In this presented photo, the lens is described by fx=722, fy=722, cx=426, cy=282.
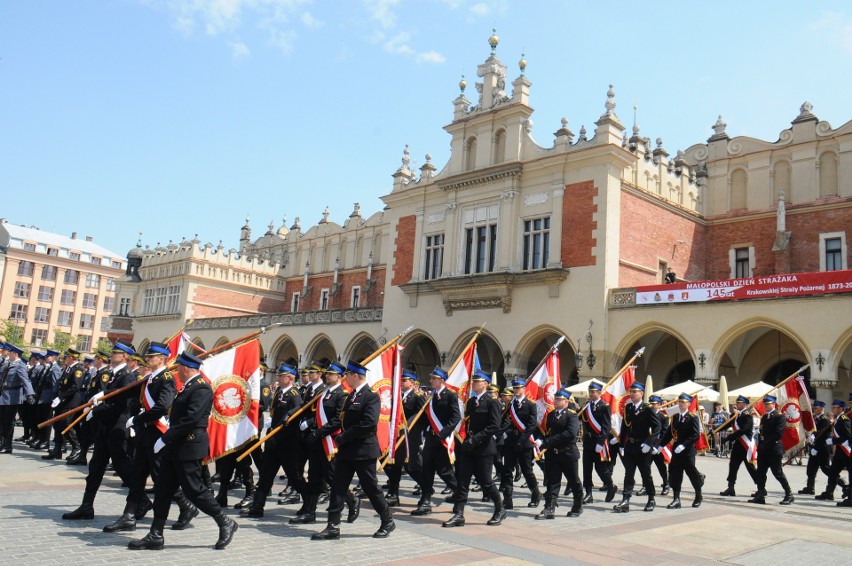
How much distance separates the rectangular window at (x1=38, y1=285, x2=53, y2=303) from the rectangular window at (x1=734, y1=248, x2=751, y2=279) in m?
66.1

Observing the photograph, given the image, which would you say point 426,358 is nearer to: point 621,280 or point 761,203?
point 621,280

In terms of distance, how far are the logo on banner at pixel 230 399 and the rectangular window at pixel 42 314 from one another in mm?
71754

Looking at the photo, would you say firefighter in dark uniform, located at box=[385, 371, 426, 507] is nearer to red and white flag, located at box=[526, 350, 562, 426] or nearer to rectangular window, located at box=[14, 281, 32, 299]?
red and white flag, located at box=[526, 350, 562, 426]

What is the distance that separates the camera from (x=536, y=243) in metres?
27.1

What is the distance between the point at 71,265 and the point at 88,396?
6971cm

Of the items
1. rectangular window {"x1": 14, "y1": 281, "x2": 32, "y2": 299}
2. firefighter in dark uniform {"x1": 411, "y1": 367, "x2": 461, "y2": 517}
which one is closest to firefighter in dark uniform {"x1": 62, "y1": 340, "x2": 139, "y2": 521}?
firefighter in dark uniform {"x1": 411, "y1": 367, "x2": 461, "y2": 517}

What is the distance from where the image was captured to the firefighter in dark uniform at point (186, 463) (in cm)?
695

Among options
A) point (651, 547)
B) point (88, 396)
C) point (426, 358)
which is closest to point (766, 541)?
point (651, 547)

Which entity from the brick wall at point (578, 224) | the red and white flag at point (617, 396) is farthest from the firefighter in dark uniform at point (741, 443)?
the brick wall at point (578, 224)

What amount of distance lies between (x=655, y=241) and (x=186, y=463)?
2332 cm

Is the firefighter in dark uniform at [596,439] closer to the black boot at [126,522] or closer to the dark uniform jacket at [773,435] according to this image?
the dark uniform jacket at [773,435]

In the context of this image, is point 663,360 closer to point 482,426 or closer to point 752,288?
point 752,288

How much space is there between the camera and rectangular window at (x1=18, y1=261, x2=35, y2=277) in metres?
70.2

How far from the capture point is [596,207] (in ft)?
→ 82.8
